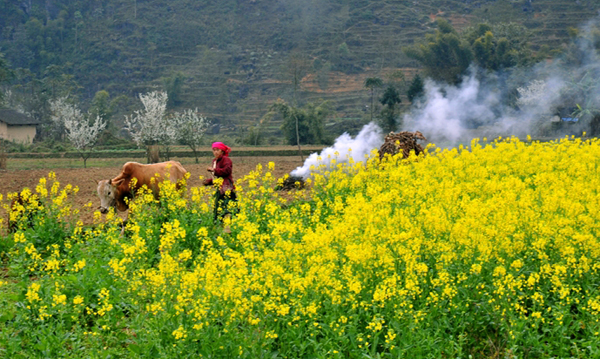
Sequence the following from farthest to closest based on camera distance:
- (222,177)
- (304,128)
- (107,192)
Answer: (304,128) → (107,192) → (222,177)

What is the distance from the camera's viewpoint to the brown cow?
11.8 meters

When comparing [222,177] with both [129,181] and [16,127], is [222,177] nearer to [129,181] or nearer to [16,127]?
[129,181]

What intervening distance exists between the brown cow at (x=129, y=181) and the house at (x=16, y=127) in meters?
37.7

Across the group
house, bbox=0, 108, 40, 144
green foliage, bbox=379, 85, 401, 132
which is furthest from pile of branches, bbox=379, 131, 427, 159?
house, bbox=0, 108, 40, 144

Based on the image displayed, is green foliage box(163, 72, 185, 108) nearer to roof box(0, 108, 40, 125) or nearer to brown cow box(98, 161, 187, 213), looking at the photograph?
roof box(0, 108, 40, 125)

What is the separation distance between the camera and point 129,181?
12.1 metres

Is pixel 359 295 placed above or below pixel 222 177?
below

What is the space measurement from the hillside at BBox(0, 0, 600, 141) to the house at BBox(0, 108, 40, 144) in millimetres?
11583

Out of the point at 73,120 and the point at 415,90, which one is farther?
the point at 415,90

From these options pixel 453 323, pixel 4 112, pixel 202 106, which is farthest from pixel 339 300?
pixel 202 106

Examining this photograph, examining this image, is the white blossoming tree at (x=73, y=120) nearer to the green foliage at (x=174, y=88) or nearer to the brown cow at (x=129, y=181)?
the green foliage at (x=174, y=88)

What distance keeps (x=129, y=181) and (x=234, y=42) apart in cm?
7186

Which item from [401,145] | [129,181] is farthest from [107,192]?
[401,145]

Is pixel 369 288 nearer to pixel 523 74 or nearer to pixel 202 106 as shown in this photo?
pixel 523 74
